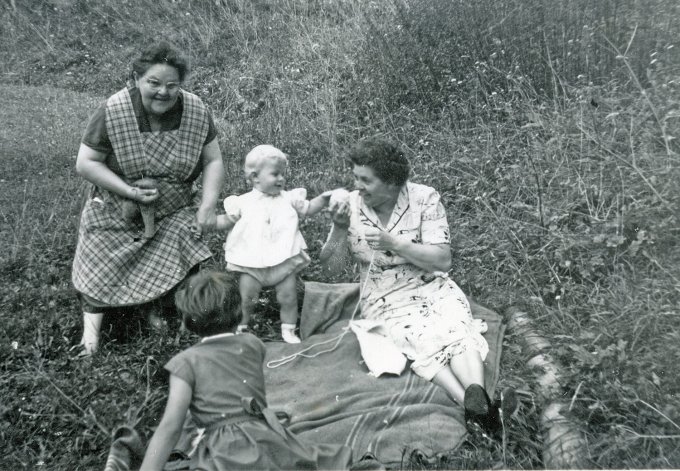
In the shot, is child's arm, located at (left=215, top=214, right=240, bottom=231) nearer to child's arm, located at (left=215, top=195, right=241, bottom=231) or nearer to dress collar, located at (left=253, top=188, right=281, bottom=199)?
child's arm, located at (left=215, top=195, right=241, bottom=231)

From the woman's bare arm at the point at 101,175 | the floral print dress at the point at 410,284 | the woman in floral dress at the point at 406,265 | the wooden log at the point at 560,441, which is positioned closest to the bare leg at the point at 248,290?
the woman in floral dress at the point at 406,265

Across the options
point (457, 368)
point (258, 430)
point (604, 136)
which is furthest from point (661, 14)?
point (258, 430)

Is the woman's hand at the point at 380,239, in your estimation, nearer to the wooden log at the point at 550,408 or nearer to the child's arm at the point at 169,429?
the wooden log at the point at 550,408

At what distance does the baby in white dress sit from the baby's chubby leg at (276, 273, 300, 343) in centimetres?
6

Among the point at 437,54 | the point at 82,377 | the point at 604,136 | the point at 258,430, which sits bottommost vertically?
the point at 82,377

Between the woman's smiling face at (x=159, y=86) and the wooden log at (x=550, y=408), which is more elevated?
the woman's smiling face at (x=159, y=86)

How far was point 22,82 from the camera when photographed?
947cm

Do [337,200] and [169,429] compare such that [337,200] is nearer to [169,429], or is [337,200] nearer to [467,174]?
[169,429]

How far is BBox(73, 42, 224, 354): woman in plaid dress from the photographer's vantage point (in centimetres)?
430

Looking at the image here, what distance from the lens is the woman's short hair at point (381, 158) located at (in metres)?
4.02

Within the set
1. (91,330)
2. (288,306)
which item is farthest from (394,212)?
(91,330)

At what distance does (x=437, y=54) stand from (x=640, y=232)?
3.35 metres

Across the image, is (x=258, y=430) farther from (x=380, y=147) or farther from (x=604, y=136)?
(x=604, y=136)

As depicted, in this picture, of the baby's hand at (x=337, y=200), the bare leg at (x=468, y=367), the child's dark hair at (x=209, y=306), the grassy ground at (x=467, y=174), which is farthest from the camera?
the baby's hand at (x=337, y=200)
